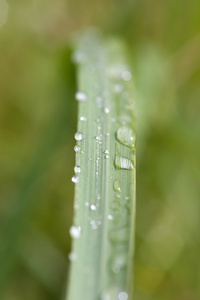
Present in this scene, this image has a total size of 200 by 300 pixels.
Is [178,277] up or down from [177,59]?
down

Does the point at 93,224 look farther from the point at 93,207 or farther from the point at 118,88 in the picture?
the point at 118,88

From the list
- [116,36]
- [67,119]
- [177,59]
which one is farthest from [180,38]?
[67,119]

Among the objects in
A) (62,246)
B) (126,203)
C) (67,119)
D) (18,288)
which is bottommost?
(18,288)

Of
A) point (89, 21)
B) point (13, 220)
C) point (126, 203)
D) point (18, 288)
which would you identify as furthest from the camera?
point (89, 21)

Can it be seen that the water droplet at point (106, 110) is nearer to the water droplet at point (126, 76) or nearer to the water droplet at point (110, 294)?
the water droplet at point (126, 76)

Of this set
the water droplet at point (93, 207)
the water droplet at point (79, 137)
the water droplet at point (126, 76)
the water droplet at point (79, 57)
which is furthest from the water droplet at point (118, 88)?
the water droplet at point (93, 207)

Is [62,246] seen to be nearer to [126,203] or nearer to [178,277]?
[178,277]
